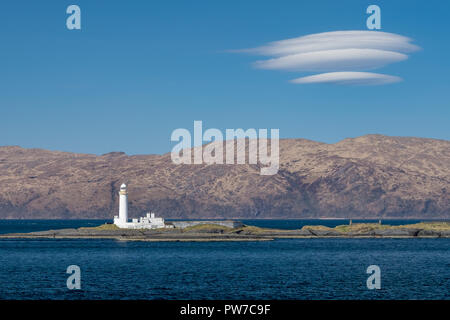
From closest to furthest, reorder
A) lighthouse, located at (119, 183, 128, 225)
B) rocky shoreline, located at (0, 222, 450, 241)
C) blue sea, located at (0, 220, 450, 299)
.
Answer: blue sea, located at (0, 220, 450, 299), lighthouse, located at (119, 183, 128, 225), rocky shoreline, located at (0, 222, 450, 241)

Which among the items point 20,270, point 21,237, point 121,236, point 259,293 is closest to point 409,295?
point 259,293

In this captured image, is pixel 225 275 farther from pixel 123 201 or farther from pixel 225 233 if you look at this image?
pixel 225 233

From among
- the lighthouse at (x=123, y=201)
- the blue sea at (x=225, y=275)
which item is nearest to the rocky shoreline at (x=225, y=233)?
the lighthouse at (x=123, y=201)

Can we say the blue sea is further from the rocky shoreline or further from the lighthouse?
the rocky shoreline

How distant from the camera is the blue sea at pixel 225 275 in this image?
6200cm

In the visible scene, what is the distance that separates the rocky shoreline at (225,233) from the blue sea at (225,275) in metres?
46.0

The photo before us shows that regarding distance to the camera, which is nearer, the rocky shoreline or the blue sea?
the blue sea

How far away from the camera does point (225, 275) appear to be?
79938 mm

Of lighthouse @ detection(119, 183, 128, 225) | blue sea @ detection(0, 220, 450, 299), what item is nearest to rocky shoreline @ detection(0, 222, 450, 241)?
lighthouse @ detection(119, 183, 128, 225)

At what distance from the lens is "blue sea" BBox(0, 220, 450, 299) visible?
203ft

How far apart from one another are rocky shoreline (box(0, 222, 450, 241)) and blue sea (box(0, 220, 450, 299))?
46047 mm

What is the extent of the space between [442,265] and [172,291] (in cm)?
4725
